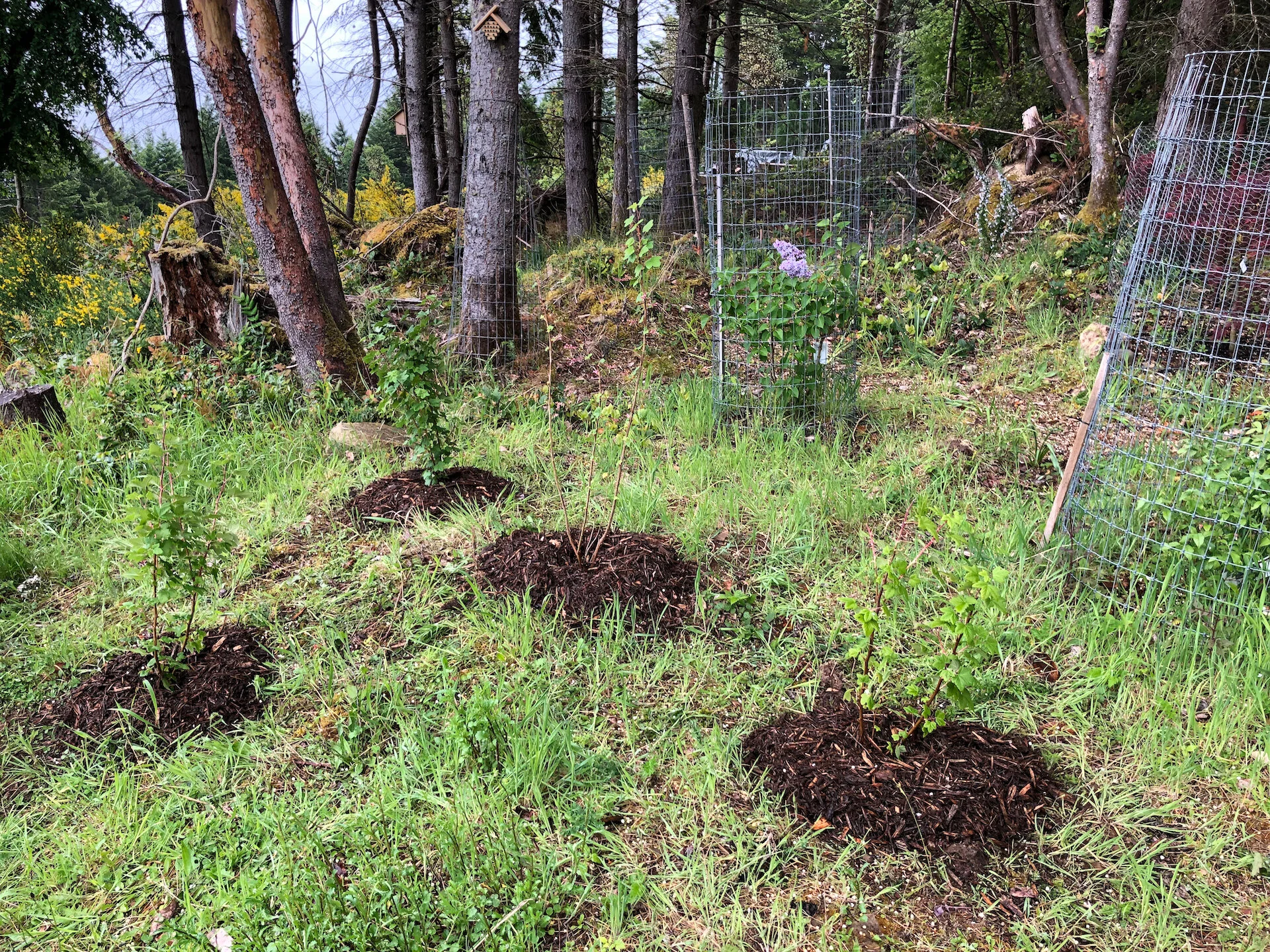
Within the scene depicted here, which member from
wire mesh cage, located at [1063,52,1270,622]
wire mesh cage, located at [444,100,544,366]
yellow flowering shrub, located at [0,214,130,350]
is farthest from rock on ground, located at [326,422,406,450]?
wire mesh cage, located at [1063,52,1270,622]

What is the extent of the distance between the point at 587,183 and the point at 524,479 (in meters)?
6.68

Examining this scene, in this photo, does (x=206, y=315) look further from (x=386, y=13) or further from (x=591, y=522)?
(x=386, y=13)

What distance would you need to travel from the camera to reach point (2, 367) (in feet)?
19.1

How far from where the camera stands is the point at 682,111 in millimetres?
8922

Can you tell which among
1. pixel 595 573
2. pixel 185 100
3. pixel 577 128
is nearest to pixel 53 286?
pixel 185 100

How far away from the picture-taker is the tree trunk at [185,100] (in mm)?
8938

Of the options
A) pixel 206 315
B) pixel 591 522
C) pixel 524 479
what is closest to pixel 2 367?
pixel 206 315

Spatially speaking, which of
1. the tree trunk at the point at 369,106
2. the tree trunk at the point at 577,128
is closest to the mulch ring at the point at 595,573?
the tree trunk at the point at 577,128

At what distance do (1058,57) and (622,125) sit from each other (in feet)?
16.0

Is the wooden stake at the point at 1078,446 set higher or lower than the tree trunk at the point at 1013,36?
lower

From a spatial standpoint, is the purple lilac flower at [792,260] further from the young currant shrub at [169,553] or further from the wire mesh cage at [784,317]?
the young currant shrub at [169,553]

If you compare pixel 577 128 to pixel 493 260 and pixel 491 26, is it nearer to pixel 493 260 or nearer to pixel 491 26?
pixel 491 26

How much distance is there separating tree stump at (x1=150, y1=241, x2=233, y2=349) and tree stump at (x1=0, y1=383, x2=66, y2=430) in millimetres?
1063

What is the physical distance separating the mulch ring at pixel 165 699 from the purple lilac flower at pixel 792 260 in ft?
10.4
